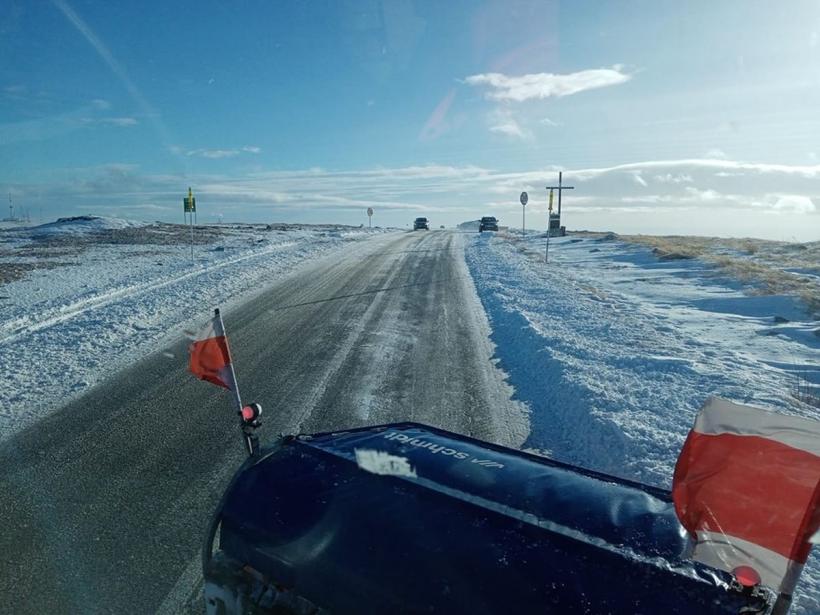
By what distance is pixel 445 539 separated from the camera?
2.01 metres

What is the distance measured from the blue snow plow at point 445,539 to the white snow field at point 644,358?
1784mm

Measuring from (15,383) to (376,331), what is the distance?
540 cm

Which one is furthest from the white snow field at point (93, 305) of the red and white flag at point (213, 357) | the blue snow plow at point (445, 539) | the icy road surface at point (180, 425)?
the blue snow plow at point (445, 539)

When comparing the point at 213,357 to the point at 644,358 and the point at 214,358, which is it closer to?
the point at 214,358

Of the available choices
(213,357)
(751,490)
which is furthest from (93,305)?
(751,490)

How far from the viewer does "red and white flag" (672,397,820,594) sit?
1590mm

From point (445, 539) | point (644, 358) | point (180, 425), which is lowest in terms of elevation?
point (180, 425)

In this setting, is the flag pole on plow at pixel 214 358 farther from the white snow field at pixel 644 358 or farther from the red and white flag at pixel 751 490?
the white snow field at pixel 644 358

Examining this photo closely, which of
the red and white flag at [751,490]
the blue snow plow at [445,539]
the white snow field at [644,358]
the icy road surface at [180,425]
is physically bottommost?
the icy road surface at [180,425]

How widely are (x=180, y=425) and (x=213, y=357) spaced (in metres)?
3.24

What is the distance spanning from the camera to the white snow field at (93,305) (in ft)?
23.3

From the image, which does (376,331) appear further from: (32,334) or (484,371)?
(32,334)

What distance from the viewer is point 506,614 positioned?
1.75 meters

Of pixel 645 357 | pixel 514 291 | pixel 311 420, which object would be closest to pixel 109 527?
pixel 311 420
